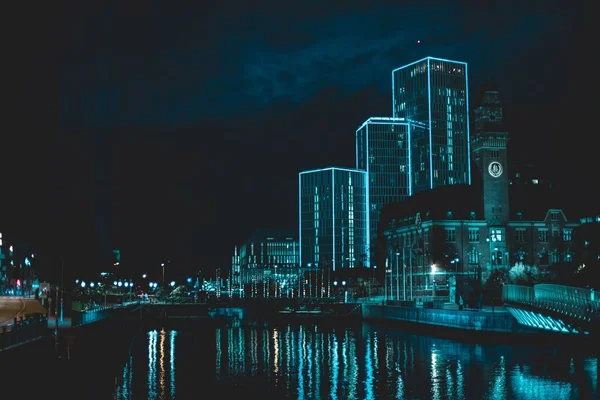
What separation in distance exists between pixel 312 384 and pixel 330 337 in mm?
43358

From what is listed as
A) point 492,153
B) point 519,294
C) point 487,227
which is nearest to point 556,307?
point 519,294

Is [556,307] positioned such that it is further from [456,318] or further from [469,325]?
[456,318]

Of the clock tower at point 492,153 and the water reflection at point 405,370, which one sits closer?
the water reflection at point 405,370

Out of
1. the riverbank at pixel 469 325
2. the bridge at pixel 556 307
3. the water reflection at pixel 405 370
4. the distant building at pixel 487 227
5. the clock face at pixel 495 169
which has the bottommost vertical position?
the water reflection at pixel 405 370

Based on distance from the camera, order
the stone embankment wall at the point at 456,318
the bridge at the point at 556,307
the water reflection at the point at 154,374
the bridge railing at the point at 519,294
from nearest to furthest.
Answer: the water reflection at the point at 154,374, the bridge at the point at 556,307, the bridge railing at the point at 519,294, the stone embankment wall at the point at 456,318

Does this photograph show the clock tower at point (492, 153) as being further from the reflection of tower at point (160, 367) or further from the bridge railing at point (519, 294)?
the bridge railing at point (519, 294)

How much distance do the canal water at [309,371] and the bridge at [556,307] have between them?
8.70 ft

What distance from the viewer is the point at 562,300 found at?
56.9 meters

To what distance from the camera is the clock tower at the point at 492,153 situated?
148m

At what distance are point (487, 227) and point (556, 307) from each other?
9662 centimetres

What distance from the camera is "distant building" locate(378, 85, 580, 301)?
491ft

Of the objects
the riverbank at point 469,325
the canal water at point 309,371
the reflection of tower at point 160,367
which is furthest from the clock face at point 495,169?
the reflection of tower at point 160,367

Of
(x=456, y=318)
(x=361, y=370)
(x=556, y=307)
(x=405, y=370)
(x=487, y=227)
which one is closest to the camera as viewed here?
(x=556, y=307)

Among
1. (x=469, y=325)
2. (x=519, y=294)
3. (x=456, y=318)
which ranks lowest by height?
(x=469, y=325)
